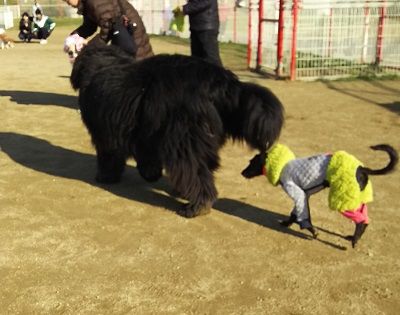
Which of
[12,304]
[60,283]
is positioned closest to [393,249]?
[60,283]

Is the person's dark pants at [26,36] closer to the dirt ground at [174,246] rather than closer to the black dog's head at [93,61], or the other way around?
the dirt ground at [174,246]

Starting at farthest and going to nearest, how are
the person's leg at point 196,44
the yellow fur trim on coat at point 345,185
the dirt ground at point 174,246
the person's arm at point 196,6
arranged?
the person's leg at point 196,44 < the person's arm at point 196,6 < the yellow fur trim on coat at point 345,185 < the dirt ground at point 174,246

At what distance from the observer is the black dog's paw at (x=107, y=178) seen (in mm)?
4328

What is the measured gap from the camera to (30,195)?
162 inches

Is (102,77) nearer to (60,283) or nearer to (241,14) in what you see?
(60,283)

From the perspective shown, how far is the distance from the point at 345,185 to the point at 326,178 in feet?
0.48

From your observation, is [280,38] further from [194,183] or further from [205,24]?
[194,183]

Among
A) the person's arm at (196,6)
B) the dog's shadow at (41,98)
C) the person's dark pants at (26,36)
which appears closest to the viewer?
the person's arm at (196,6)

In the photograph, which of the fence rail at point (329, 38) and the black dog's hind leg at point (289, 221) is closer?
the black dog's hind leg at point (289, 221)

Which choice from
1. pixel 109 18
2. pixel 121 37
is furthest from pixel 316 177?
pixel 109 18

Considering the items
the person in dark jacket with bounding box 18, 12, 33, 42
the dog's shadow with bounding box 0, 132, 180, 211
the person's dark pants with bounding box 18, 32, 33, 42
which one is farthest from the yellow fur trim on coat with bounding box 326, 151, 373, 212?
the person's dark pants with bounding box 18, 32, 33, 42

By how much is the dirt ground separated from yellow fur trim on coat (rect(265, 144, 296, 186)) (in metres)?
0.40

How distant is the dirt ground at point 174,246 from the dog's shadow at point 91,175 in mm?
15

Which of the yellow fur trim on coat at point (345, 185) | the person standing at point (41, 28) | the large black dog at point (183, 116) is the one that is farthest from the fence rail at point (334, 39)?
the person standing at point (41, 28)
